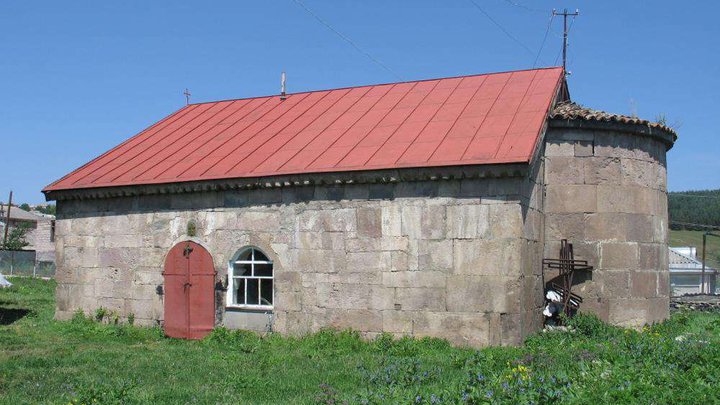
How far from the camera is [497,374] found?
8.99 m

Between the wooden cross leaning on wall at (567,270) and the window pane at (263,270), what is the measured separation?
5.25 m

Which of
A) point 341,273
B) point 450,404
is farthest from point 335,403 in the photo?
point 341,273

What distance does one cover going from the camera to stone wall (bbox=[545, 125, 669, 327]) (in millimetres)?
14336

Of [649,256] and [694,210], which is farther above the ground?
[694,210]

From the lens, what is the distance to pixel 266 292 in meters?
15.0

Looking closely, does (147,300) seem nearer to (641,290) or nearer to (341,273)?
(341,273)

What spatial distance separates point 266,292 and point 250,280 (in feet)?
1.31

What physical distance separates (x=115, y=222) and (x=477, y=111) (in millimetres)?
8041

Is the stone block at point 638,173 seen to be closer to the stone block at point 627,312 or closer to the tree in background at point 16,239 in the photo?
the stone block at point 627,312

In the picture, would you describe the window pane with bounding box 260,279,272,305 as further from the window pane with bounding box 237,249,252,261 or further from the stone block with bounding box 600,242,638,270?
the stone block with bounding box 600,242,638,270

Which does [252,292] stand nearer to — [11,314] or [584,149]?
[584,149]

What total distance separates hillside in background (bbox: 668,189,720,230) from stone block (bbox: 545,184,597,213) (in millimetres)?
59964

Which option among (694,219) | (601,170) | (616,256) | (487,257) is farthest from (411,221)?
(694,219)

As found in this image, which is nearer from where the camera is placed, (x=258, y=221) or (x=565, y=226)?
(x=565, y=226)
